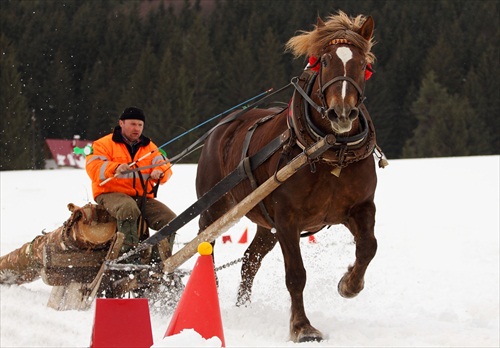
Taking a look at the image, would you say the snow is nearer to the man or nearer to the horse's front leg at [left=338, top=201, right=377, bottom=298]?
the horse's front leg at [left=338, top=201, right=377, bottom=298]

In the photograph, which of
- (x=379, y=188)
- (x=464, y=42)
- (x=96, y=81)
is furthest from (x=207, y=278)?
(x=464, y=42)

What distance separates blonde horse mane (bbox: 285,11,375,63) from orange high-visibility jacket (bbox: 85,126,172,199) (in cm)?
159

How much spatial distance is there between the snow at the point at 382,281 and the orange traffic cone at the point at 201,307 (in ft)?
0.84

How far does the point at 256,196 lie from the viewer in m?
5.04

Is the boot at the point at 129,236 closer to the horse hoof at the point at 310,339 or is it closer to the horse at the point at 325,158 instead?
the horse at the point at 325,158

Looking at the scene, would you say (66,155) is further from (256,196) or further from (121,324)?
(121,324)

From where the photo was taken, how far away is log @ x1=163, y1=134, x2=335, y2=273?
15.6 feet

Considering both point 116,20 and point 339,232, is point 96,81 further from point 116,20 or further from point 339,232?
point 339,232

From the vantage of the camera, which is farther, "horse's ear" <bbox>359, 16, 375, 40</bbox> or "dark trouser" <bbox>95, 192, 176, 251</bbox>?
"dark trouser" <bbox>95, 192, 176, 251</bbox>

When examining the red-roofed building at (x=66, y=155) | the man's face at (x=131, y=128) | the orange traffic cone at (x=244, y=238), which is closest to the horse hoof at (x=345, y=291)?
the man's face at (x=131, y=128)

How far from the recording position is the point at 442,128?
52.3 meters

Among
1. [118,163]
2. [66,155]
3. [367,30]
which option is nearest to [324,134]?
[367,30]

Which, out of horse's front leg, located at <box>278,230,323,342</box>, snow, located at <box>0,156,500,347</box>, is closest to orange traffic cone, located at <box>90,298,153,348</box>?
snow, located at <box>0,156,500,347</box>

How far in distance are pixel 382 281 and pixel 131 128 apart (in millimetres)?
3077
